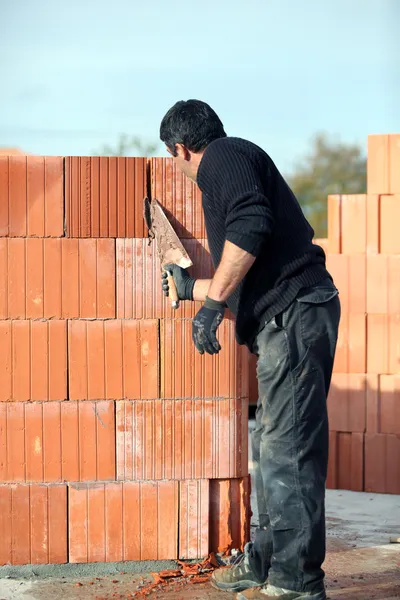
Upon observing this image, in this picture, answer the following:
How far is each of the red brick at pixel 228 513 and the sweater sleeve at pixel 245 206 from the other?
1.38 meters

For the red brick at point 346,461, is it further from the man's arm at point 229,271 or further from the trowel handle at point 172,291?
the man's arm at point 229,271

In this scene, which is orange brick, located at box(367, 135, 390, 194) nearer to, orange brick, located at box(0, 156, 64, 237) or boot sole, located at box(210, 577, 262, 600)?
orange brick, located at box(0, 156, 64, 237)

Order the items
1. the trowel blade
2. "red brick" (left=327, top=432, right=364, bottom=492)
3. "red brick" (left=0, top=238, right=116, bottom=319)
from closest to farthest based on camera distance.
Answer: the trowel blade
"red brick" (left=0, top=238, right=116, bottom=319)
"red brick" (left=327, top=432, right=364, bottom=492)

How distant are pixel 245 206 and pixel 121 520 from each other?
165 cm

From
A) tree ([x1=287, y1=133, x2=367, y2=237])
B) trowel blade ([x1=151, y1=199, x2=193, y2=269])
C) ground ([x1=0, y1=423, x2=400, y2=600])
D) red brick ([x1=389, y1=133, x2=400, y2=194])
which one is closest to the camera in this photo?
ground ([x1=0, y1=423, x2=400, y2=600])

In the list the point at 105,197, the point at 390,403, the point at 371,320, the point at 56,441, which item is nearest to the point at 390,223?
the point at 371,320

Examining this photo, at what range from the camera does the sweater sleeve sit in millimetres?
3209

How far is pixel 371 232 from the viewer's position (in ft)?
21.0

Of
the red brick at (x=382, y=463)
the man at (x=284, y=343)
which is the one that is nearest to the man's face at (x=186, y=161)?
the man at (x=284, y=343)

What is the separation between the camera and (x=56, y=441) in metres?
4.02

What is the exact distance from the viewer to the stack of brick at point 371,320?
20.9ft

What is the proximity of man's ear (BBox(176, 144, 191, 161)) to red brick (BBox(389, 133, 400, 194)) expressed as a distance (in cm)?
310

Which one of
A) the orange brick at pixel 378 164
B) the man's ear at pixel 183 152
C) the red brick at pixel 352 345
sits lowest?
the red brick at pixel 352 345

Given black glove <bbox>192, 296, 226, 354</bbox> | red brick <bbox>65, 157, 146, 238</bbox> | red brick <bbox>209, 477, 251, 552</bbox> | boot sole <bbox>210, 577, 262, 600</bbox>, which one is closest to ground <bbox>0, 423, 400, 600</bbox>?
boot sole <bbox>210, 577, 262, 600</bbox>
